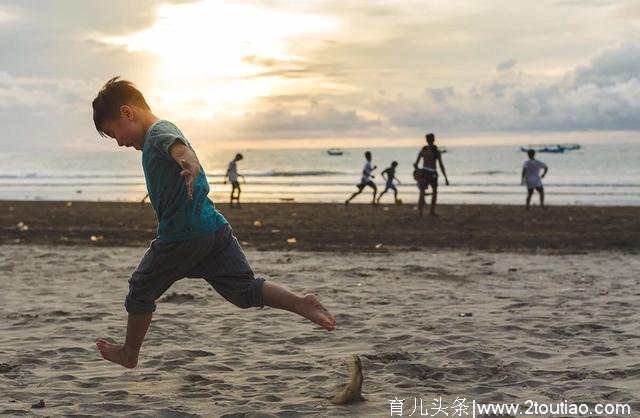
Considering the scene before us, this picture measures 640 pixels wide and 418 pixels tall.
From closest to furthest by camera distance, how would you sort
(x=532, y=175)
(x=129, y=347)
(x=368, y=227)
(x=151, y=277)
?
(x=151, y=277) < (x=129, y=347) < (x=368, y=227) < (x=532, y=175)

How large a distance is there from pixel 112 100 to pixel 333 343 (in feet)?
8.66

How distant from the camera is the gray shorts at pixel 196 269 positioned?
4.16 metres

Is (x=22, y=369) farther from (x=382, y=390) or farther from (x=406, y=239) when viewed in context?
(x=406, y=239)

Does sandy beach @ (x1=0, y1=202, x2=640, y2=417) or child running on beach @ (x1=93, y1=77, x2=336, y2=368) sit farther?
sandy beach @ (x1=0, y1=202, x2=640, y2=417)

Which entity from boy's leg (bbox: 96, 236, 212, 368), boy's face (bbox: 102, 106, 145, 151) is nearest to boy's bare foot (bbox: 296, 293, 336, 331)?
boy's leg (bbox: 96, 236, 212, 368)

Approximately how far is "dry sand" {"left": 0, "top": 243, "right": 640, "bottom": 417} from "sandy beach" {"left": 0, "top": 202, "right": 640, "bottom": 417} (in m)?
0.02

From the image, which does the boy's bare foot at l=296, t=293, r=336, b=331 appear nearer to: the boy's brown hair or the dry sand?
the dry sand

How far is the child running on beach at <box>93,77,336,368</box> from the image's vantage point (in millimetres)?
4086

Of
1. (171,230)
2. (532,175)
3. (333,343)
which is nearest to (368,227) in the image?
(532,175)

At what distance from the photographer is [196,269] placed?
4340 millimetres

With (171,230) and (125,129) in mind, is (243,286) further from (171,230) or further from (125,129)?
(125,129)

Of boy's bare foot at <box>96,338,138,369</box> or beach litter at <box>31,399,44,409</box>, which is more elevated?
boy's bare foot at <box>96,338,138,369</box>

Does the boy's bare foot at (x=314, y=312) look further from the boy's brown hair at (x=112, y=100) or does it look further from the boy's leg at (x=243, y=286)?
the boy's brown hair at (x=112, y=100)

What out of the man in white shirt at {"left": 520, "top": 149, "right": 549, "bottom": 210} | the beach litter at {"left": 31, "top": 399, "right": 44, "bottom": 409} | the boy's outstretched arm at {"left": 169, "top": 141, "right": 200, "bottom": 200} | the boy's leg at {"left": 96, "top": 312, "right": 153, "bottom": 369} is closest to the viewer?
the boy's outstretched arm at {"left": 169, "top": 141, "right": 200, "bottom": 200}
